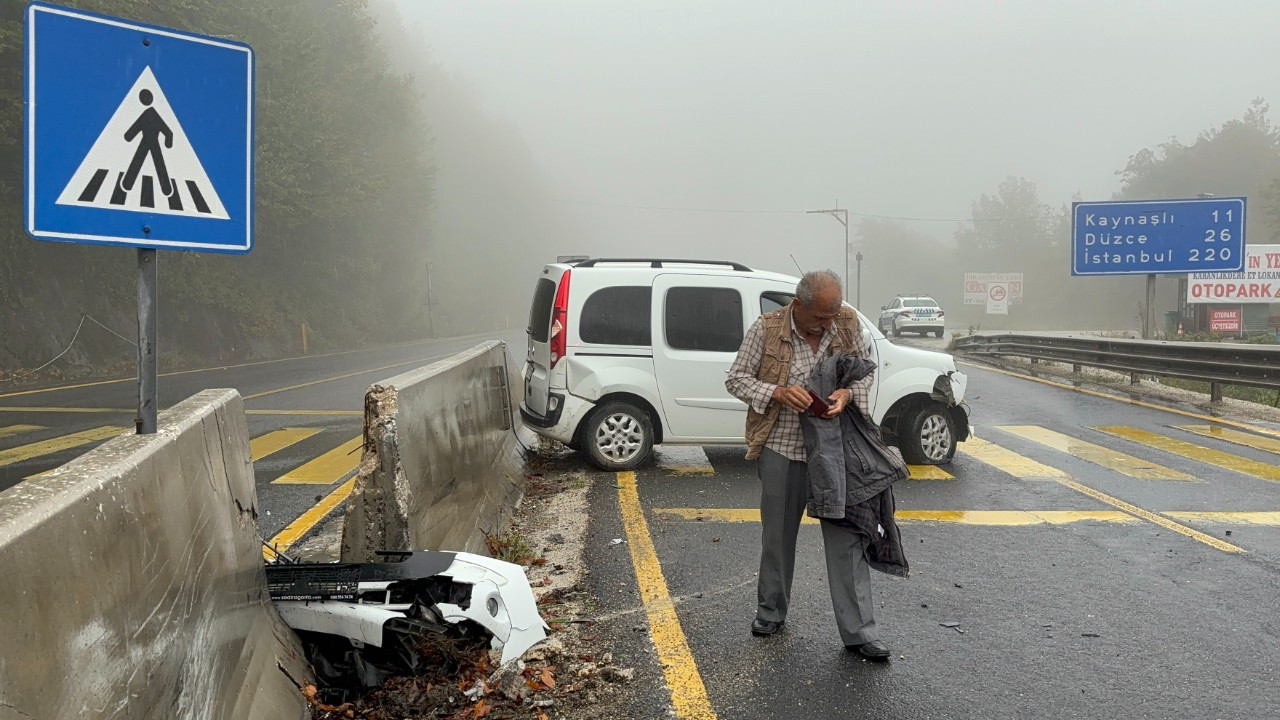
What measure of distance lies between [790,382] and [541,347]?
5124 millimetres

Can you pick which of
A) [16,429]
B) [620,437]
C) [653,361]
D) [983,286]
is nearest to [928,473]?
[653,361]

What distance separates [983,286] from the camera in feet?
200

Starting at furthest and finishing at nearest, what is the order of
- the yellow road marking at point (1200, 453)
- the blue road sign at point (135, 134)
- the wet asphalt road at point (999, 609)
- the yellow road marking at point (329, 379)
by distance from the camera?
the yellow road marking at point (329, 379)
the yellow road marking at point (1200, 453)
the wet asphalt road at point (999, 609)
the blue road sign at point (135, 134)

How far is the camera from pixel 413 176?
47.4m

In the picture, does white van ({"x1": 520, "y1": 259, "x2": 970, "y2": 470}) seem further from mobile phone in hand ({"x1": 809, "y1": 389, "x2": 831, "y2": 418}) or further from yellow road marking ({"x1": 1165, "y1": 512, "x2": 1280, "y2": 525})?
mobile phone in hand ({"x1": 809, "y1": 389, "x2": 831, "y2": 418})

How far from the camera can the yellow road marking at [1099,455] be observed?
9.28 meters

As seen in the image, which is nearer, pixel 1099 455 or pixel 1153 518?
pixel 1153 518

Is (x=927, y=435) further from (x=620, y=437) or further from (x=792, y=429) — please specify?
(x=792, y=429)

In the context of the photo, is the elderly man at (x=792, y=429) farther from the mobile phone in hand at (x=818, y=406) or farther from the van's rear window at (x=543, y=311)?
the van's rear window at (x=543, y=311)

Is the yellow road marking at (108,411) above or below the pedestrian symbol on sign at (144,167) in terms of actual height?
below

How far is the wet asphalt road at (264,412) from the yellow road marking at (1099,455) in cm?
766

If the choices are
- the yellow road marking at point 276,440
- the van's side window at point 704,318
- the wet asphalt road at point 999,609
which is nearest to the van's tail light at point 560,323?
the van's side window at point 704,318

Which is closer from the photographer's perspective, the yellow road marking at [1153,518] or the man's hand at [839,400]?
the man's hand at [839,400]

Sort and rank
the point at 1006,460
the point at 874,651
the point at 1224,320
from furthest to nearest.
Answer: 1. the point at 1224,320
2. the point at 1006,460
3. the point at 874,651
